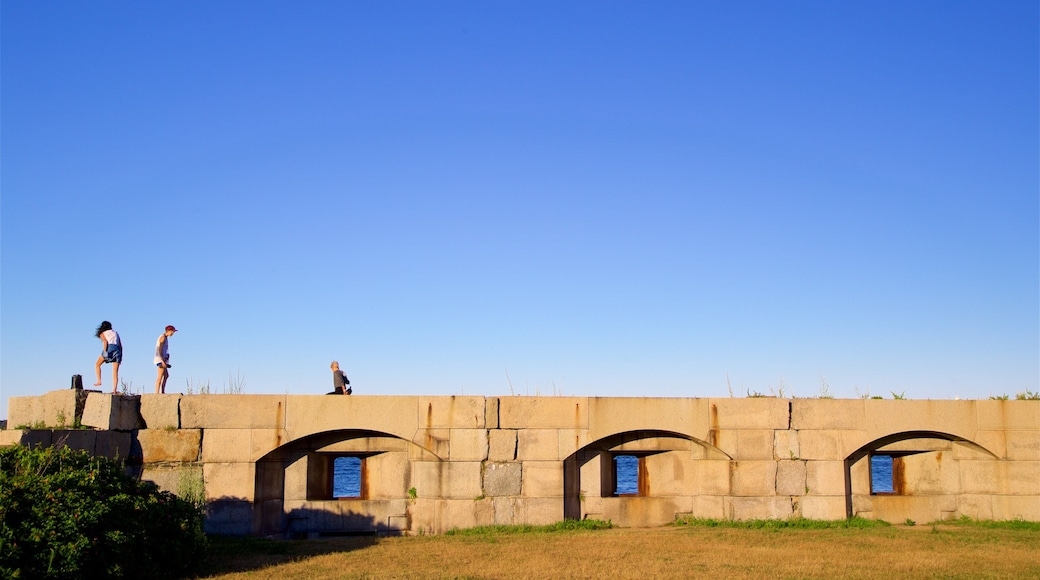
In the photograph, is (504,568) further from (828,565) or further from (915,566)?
(915,566)

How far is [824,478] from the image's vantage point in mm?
16453

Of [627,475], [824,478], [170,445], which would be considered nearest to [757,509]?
[824,478]

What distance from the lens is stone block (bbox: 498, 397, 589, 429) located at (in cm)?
1583

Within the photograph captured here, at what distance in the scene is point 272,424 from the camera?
1533 cm

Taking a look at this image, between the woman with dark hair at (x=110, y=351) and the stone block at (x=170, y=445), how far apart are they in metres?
0.94

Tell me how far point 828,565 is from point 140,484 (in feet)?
29.2

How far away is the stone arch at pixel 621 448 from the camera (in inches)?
636

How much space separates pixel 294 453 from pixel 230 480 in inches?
46.0

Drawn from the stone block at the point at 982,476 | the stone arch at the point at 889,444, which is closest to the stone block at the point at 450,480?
the stone arch at the point at 889,444

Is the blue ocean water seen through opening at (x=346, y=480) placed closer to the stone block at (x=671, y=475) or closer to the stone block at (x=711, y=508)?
the stone block at (x=671, y=475)

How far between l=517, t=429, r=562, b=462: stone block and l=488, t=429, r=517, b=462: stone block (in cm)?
11

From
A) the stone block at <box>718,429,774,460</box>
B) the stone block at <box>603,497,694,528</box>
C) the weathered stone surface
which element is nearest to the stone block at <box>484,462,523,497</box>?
the stone block at <box>603,497,694,528</box>

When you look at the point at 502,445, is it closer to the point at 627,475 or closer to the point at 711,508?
the point at 711,508

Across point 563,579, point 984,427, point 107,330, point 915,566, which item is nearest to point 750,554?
point 915,566
